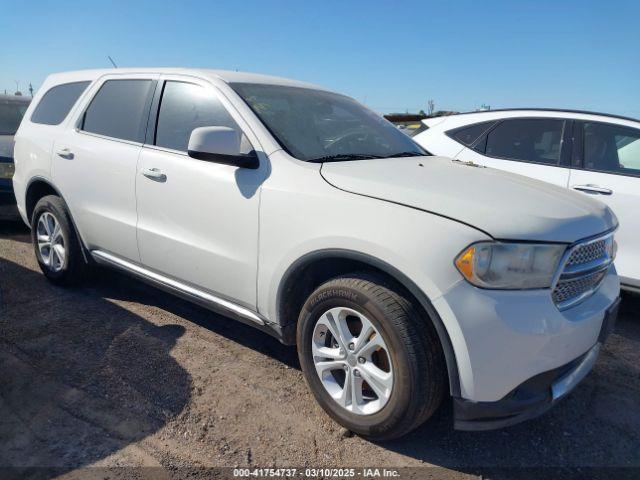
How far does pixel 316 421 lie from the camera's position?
2627 millimetres

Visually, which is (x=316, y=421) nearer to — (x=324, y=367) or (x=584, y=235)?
(x=324, y=367)

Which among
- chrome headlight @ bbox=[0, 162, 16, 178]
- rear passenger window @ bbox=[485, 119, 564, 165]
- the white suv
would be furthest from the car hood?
chrome headlight @ bbox=[0, 162, 16, 178]

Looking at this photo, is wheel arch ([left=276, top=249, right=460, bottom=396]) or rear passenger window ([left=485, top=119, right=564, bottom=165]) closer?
wheel arch ([left=276, top=249, right=460, bottom=396])

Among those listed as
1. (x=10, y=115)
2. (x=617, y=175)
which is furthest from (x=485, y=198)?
(x=10, y=115)

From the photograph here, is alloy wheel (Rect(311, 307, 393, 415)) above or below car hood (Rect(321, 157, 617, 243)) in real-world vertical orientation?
below

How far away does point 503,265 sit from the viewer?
2047mm

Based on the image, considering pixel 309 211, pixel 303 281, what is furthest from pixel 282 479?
pixel 309 211

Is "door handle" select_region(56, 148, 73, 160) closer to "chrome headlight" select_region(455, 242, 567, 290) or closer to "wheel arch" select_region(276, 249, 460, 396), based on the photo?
"wheel arch" select_region(276, 249, 460, 396)

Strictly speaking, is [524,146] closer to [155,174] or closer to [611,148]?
[611,148]

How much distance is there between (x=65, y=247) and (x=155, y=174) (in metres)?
1.44

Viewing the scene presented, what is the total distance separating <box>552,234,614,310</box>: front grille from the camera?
2.17m

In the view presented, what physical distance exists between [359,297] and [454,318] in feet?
1.49

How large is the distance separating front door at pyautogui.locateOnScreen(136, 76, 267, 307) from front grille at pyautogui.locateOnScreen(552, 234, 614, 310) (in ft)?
4.99

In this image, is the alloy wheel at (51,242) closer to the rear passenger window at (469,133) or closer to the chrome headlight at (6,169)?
the chrome headlight at (6,169)
